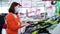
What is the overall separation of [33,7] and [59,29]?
1.77 metres

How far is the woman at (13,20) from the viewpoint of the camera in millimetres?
3701

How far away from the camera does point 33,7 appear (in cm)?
401

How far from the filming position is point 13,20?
3684mm

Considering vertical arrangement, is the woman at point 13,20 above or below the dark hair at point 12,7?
below

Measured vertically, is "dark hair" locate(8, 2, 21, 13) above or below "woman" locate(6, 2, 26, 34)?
above

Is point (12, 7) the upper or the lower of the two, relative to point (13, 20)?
upper

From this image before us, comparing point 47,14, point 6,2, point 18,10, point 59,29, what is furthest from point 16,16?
point 59,29

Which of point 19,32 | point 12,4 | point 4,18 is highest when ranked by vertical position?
point 12,4

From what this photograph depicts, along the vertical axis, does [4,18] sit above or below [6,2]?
below

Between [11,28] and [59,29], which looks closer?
[59,29]

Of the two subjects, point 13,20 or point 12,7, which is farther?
point 12,7

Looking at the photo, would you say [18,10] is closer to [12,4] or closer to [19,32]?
[12,4]

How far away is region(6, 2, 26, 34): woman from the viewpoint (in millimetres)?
3701

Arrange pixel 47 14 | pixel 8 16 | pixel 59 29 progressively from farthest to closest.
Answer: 1. pixel 47 14
2. pixel 8 16
3. pixel 59 29
